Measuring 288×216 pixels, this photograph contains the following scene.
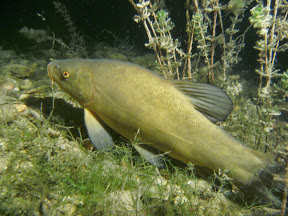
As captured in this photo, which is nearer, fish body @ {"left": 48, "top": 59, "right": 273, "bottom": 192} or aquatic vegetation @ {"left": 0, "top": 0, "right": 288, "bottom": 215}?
aquatic vegetation @ {"left": 0, "top": 0, "right": 288, "bottom": 215}

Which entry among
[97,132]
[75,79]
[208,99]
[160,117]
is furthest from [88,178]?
[208,99]

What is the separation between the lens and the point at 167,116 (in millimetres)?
2902

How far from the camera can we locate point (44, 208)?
6.93 feet

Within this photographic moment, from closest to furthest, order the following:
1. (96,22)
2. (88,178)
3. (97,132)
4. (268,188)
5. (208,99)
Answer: (88,178) < (268,188) < (208,99) < (97,132) < (96,22)

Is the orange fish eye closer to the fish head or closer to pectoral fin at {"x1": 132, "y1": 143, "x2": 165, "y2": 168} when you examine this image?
the fish head

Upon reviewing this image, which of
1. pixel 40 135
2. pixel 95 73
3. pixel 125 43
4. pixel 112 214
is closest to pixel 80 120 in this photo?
pixel 40 135

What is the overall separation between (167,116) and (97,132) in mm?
1280

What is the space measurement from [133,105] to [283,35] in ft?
11.4

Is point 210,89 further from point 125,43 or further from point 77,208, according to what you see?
point 125,43

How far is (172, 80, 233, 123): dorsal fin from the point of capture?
9.27ft

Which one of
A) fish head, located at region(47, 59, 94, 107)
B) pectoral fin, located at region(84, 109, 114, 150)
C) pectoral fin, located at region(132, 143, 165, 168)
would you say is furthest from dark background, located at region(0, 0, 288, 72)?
pectoral fin, located at region(132, 143, 165, 168)

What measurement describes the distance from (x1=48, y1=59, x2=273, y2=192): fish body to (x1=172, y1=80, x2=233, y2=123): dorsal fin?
0.05 metres

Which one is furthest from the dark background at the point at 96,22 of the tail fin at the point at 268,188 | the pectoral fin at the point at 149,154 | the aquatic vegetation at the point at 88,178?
the tail fin at the point at 268,188

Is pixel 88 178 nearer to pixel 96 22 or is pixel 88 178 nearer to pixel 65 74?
pixel 65 74
